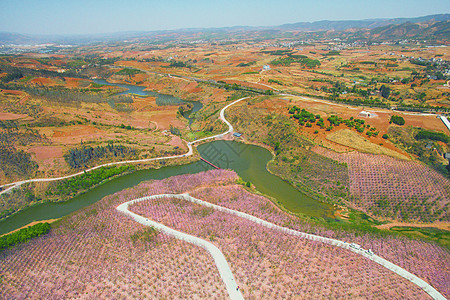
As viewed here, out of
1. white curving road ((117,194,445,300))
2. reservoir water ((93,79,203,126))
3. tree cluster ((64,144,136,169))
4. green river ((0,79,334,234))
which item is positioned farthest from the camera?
reservoir water ((93,79,203,126))

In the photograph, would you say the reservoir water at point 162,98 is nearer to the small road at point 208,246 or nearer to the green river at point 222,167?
the green river at point 222,167

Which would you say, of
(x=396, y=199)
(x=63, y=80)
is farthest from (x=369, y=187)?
(x=63, y=80)

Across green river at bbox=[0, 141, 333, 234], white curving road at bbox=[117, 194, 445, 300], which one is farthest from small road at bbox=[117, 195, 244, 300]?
green river at bbox=[0, 141, 333, 234]

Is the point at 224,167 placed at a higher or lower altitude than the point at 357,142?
lower

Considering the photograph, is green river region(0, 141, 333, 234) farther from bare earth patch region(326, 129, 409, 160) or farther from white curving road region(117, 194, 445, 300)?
bare earth patch region(326, 129, 409, 160)

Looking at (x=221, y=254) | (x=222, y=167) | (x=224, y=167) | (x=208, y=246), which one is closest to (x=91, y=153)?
(x=222, y=167)

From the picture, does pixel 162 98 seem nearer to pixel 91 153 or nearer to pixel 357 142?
pixel 91 153

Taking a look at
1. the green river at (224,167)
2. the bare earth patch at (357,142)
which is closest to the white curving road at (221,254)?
the green river at (224,167)

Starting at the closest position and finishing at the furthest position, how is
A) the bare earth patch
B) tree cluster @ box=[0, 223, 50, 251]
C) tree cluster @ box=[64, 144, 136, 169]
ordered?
tree cluster @ box=[0, 223, 50, 251], the bare earth patch, tree cluster @ box=[64, 144, 136, 169]
